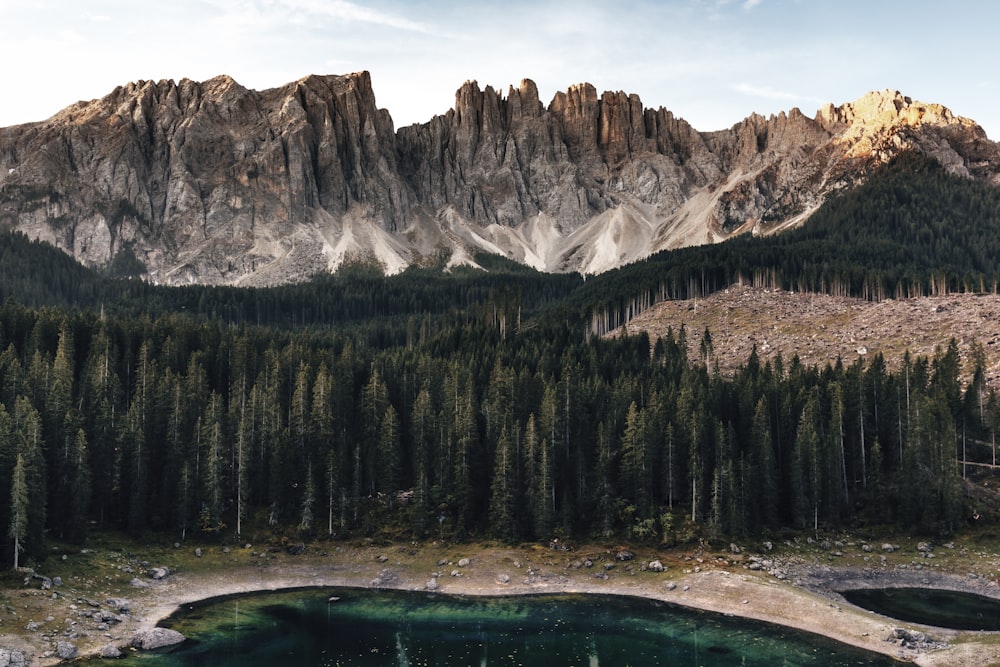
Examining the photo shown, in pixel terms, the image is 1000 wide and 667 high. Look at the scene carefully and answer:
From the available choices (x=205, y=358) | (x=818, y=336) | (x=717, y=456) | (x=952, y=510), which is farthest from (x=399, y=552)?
(x=818, y=336)

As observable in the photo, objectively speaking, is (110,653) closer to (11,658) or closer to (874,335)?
(11,658)

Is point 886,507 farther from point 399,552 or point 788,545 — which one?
point 399,552

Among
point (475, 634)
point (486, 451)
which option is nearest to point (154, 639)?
point (475, 634)

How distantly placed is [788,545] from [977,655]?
32.4 metres

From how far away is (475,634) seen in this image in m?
74.6

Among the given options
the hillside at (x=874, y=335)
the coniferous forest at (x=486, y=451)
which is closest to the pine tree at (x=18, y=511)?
the coniferous forest at (x=486, y=451)

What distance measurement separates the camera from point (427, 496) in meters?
105

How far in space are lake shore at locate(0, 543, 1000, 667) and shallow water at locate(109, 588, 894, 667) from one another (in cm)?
247

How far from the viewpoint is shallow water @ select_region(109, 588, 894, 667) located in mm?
67812

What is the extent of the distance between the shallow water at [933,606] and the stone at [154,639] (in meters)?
60.1

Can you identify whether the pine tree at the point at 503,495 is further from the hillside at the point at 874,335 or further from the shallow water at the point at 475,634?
the hillside at the point at 874,335

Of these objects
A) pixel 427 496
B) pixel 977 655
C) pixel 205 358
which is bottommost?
pixel 977 655

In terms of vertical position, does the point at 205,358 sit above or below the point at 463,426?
above

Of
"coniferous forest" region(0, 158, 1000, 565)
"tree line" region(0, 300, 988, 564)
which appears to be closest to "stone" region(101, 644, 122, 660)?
"tree line" region(0, 300, 988, 564)
